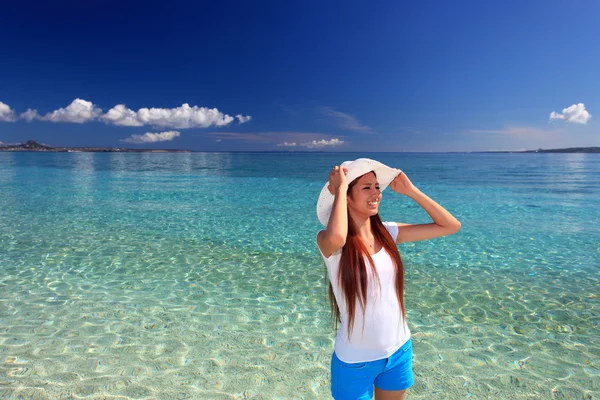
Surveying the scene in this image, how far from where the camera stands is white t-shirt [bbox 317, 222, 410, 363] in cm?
233

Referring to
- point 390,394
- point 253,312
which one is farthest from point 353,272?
point 253,312

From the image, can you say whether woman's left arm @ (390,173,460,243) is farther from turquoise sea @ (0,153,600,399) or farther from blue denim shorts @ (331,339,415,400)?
turquoise sea @ (0,153,600,399)

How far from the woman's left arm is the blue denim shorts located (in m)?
0.76

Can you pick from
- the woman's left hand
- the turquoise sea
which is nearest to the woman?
the woman's left hand

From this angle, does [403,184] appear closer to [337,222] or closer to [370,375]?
[337,222]

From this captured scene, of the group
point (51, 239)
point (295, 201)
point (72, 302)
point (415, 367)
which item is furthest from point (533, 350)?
point (295, 201)

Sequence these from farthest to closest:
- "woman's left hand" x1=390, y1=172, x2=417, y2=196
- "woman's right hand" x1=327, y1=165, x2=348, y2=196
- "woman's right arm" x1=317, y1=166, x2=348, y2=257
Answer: "woman's left hand" x1=390, y1=172, x2=417, y2=196 < "woman's right hand" x1=327, y1=165, x2=348, y2=196 < "woman's right arm" x1=317, y1=166, x2=348, y2=257

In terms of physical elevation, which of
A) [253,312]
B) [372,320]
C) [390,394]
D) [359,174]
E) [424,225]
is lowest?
[253,312]

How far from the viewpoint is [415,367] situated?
4.61 metres

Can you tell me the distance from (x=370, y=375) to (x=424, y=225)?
1091mm

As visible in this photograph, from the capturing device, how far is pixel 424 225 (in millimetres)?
2787

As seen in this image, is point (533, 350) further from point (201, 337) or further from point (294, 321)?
point (201, 337)

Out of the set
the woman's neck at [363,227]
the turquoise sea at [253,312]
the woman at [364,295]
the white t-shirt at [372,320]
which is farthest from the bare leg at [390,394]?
the turquoise sea at [253,312]

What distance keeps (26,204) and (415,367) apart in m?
18.3
